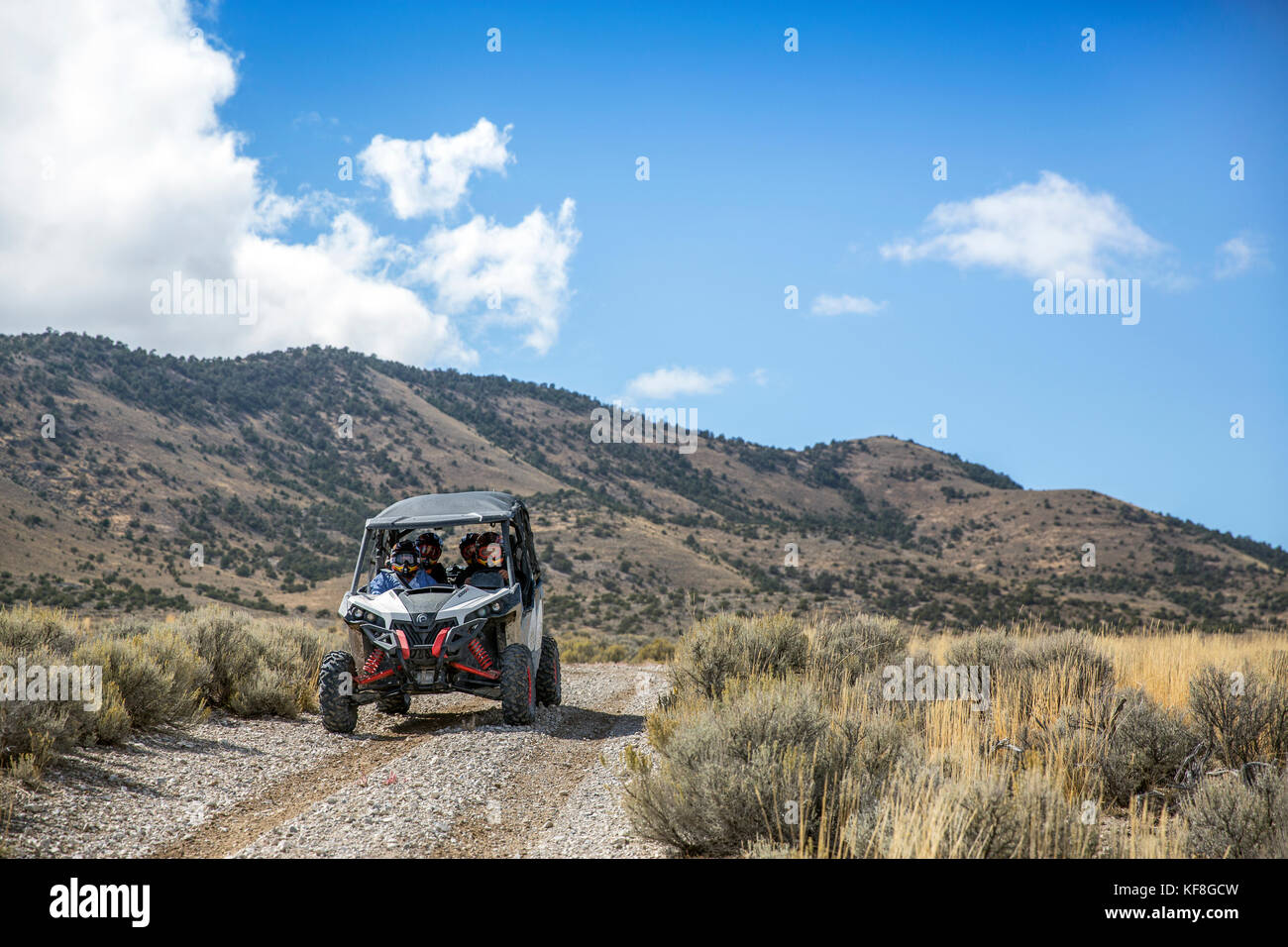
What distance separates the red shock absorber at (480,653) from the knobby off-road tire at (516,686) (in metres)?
0.18

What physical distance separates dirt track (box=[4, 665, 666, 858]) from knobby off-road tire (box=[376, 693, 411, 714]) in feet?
1.20

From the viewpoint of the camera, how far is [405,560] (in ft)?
33.1

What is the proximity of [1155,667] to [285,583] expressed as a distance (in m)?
43.7

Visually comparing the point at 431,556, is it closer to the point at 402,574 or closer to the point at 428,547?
the point at 428,547

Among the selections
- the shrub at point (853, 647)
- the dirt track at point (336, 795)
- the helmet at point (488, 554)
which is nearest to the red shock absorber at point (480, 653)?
the dirt track at point (336, 795)

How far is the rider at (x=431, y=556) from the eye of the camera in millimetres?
10305

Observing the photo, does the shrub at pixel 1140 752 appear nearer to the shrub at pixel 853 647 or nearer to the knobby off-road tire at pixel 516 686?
the shrub at pixel 853 647

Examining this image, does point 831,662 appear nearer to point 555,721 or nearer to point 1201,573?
point 555,721

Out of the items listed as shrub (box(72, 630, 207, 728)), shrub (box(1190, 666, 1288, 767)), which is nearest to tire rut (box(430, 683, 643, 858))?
shrub (box(72, 630, 207, 728))

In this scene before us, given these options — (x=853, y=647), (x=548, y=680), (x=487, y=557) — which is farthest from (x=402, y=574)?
(x=853, y=647)

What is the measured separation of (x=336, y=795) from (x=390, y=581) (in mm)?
3626

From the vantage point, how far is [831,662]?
1062cm
